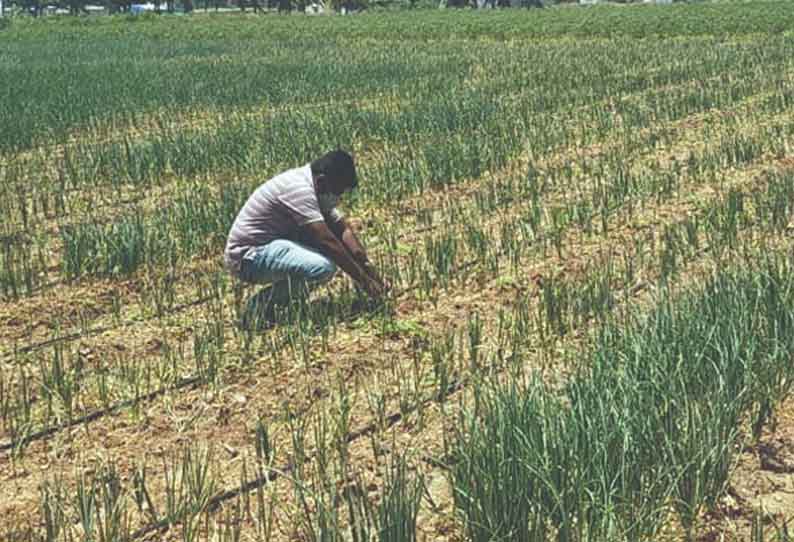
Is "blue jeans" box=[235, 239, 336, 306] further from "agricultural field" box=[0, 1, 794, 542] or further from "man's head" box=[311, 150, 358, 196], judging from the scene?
"man's head" box=[311, 150, 358, 196]

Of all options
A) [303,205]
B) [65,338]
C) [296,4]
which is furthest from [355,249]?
[296,4]

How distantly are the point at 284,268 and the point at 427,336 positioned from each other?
93 cm

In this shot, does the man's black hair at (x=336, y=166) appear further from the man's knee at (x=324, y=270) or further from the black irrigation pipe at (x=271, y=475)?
the black irrigation pipe at (x=271, y=475)

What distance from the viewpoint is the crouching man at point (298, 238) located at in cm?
557

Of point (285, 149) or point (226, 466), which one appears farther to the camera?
point (285, 149)

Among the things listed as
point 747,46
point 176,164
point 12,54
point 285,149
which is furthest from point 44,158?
point 12,54

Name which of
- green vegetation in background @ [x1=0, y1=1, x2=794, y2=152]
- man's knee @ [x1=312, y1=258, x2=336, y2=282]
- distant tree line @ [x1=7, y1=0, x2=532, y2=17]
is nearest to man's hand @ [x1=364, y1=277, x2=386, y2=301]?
man's knee @ [x1=312, y1=258, x2=336, y2=282]

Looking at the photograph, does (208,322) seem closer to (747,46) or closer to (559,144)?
(559,144)

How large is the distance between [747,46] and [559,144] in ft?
45.5

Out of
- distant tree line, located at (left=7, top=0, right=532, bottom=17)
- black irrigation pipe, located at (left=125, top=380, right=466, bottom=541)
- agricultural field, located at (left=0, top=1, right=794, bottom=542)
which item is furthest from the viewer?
distant tree line, located at (left=7, top=0, right=532, bottom=17)

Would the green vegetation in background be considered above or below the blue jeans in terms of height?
above

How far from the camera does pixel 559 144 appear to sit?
1102cm

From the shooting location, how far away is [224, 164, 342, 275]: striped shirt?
5.60m

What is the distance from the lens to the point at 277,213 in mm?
5828
